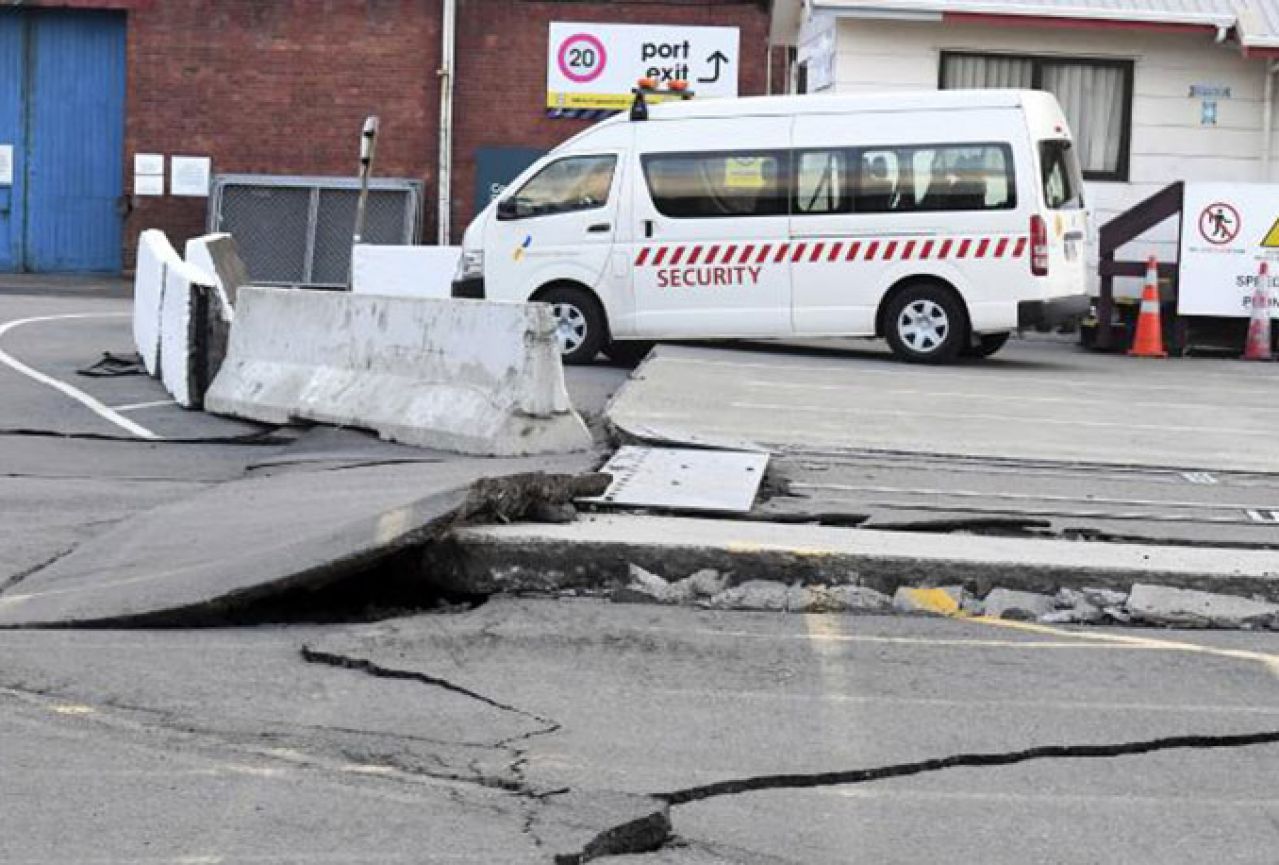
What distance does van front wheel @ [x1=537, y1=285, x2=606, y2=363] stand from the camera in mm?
18781

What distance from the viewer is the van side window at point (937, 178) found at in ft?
60.0

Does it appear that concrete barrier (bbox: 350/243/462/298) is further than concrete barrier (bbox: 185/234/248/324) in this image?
Yes

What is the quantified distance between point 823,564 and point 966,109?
36.3 ft

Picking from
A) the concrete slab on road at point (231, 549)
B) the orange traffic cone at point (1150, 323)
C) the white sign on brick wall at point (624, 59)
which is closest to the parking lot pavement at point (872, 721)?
the concrete slab on road at point (231, 549)

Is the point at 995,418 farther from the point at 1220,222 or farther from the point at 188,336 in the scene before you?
the point at 1220,222

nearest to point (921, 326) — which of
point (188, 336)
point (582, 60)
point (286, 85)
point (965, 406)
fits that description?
point (965, 406)

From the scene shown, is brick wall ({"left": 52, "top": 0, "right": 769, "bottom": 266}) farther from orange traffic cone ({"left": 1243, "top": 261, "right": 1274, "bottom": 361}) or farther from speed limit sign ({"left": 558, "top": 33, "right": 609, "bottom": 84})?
orange traffic cone ({"left": 1243, "top": 261, "right": 1274, "bottom": 361})

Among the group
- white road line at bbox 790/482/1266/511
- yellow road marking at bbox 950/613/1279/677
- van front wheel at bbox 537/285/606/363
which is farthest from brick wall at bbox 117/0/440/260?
yellow road marking at bbox 950/613/1279/677

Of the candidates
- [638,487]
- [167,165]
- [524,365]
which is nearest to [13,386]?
[524,365]

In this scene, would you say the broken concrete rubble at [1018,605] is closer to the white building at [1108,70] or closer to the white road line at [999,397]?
the white road line at [999,397]

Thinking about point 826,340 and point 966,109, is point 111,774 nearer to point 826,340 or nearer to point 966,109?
point 966,109

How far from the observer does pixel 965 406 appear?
49.0 ft

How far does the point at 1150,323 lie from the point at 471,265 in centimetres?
710

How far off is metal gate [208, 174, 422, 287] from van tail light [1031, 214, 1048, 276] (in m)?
13.5
